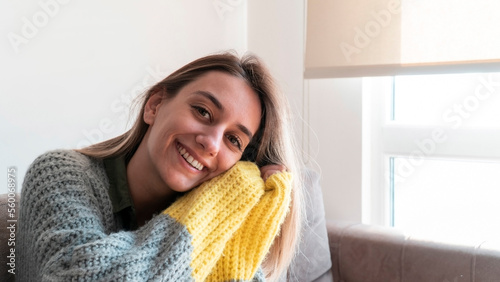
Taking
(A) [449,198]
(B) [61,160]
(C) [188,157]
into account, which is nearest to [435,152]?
(A) [449,198]

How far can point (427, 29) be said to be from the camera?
200 centimetres

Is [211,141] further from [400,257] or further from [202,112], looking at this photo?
[400,257]

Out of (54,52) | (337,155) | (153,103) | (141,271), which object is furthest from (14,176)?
(337,155)

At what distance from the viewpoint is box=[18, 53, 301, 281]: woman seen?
1024mm

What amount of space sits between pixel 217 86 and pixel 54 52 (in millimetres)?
770

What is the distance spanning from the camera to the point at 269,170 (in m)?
1.34

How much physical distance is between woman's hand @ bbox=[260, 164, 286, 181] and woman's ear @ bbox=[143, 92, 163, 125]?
0.92 ft

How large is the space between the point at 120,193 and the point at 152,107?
23 cm

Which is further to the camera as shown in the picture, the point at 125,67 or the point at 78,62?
the point at 125,67

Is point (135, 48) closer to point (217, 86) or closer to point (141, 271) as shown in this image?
point (217, 86)


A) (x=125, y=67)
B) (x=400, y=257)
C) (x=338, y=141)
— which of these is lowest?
(x=400, y=257)

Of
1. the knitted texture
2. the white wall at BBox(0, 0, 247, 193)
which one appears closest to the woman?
the knitted texture

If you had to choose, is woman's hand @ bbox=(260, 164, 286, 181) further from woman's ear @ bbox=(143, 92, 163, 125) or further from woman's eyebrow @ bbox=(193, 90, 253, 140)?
woman's ear @ bbox=(143, 92, 163, 125)

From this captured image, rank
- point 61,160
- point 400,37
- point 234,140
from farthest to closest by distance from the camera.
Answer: point 400,37 → point 234,140 → point 61,160
